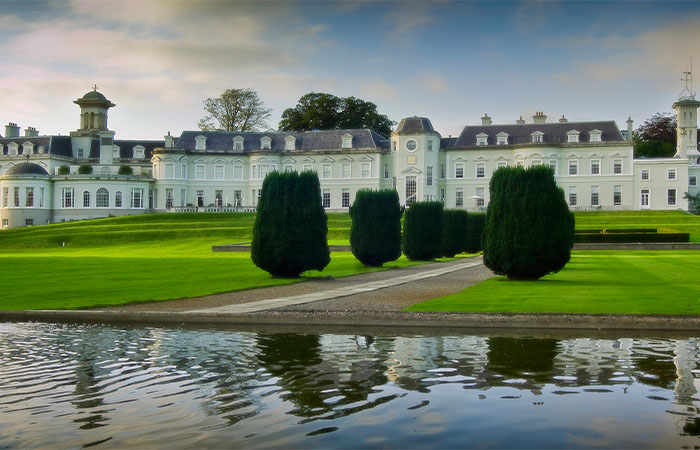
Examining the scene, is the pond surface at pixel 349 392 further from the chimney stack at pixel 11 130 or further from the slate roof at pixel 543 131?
the chimney stack at pixel 11 130

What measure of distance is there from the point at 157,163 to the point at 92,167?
12.2m

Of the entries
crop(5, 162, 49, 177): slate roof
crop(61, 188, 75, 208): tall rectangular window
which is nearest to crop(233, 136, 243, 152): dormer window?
crop(61, 188, 75, 208): tall rectangular window

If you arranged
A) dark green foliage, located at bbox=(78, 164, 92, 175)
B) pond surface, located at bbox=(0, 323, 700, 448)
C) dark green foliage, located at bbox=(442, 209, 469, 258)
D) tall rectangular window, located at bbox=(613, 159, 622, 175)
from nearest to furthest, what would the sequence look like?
pond surface, located at bbox=(0, 323, 700, 448) → dark green foliage, located at bbox=(442, 209, 469, 258) → tall rectangular window, located at bbox=(613, 159, 622, 175) → dark green foliage, located at bbox=(78, 164, 92, 175)

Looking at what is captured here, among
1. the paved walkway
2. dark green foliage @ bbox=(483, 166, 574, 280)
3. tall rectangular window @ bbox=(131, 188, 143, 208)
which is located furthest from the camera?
tall rectangular window @ bbox=(131, 188, 143, 208)

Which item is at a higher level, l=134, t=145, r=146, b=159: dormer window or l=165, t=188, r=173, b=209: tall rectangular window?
l=134, t=145, r=146, b=159: dormer window

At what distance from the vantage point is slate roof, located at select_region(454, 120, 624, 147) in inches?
3105

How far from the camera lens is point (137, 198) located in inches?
3209

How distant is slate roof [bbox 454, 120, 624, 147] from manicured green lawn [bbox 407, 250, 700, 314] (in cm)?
5684

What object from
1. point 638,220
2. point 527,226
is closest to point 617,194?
point 638,220

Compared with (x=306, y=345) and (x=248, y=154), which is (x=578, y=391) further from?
(x=248, y=154)

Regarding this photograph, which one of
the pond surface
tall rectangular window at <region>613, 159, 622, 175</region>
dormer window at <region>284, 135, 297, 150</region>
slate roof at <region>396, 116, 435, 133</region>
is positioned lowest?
the pond surface

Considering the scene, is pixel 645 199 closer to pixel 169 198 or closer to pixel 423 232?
pixel 423 232

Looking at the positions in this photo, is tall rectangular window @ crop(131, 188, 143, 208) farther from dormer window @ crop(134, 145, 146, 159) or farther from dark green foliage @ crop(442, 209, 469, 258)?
dark green foliage @ crop(442, 209, 469, 258)

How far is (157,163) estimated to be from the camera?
83.0 metres
